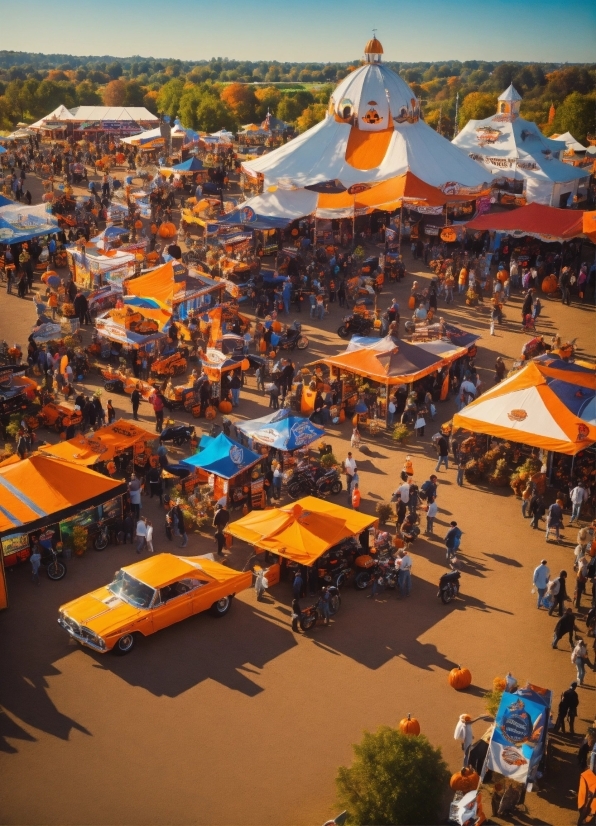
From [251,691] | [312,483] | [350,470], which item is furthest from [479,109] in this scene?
[251,691]

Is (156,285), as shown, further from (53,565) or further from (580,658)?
(580,658)

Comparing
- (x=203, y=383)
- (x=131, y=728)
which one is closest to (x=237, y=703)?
(x=131, y=728)

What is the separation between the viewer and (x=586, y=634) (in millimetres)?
15375

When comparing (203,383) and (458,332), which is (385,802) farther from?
(458,332)

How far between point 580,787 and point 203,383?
14.6m

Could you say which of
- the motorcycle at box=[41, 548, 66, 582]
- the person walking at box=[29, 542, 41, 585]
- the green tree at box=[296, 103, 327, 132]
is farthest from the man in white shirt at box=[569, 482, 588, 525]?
the green tree at box=[296, 103, 327, 132]

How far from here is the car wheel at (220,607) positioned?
15.5m

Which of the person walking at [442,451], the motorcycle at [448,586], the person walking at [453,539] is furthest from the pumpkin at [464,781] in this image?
the person walking at [442,451]

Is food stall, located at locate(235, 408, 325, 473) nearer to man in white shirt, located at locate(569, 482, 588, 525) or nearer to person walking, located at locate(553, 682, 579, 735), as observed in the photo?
man in white shirt, located at locate(569, 482, 588, 525)

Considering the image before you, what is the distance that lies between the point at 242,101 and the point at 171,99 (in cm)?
740

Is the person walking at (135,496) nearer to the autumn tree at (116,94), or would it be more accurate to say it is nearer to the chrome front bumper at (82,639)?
the chrome front bumper at (82,639)

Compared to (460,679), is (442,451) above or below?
above

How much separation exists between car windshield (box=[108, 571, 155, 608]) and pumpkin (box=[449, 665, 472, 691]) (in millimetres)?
4785

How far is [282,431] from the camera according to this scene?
788 inches
